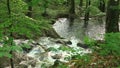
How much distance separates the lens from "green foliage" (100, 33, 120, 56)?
22.5ft

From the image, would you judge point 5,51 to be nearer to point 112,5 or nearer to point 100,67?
point 100,67

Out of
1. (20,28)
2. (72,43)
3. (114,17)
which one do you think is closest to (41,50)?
(72,43)

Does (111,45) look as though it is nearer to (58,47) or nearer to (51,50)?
(51,50)

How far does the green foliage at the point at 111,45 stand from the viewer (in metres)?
6.87

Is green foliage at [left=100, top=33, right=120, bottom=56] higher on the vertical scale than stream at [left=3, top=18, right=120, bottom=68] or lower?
higher

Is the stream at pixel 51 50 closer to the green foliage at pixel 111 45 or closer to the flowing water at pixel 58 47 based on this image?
the flowing water at pixel 58 47

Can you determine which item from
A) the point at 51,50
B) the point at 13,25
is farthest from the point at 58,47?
the point at 13,25

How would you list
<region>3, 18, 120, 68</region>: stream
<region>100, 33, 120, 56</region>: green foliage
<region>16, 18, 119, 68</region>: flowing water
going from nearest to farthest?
<region>100, 33, 120, 56</region>: green foliage, <region>16, 18, 119, 68</region>: flowing water, <region>3, 18, 120, 68</region>: stream

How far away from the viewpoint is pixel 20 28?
7062mm

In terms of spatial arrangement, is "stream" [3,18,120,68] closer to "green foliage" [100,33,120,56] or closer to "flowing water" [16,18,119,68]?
"flowing water" [16,18,119,68]

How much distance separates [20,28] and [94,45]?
2.06 m

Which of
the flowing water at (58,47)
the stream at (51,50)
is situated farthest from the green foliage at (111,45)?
the stream at (51,50)

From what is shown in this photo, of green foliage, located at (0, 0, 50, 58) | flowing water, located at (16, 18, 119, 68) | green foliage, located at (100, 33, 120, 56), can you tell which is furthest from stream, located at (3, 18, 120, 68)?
green foliage, located at (0, 0, 50, 58)

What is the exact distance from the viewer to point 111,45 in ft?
22.5
